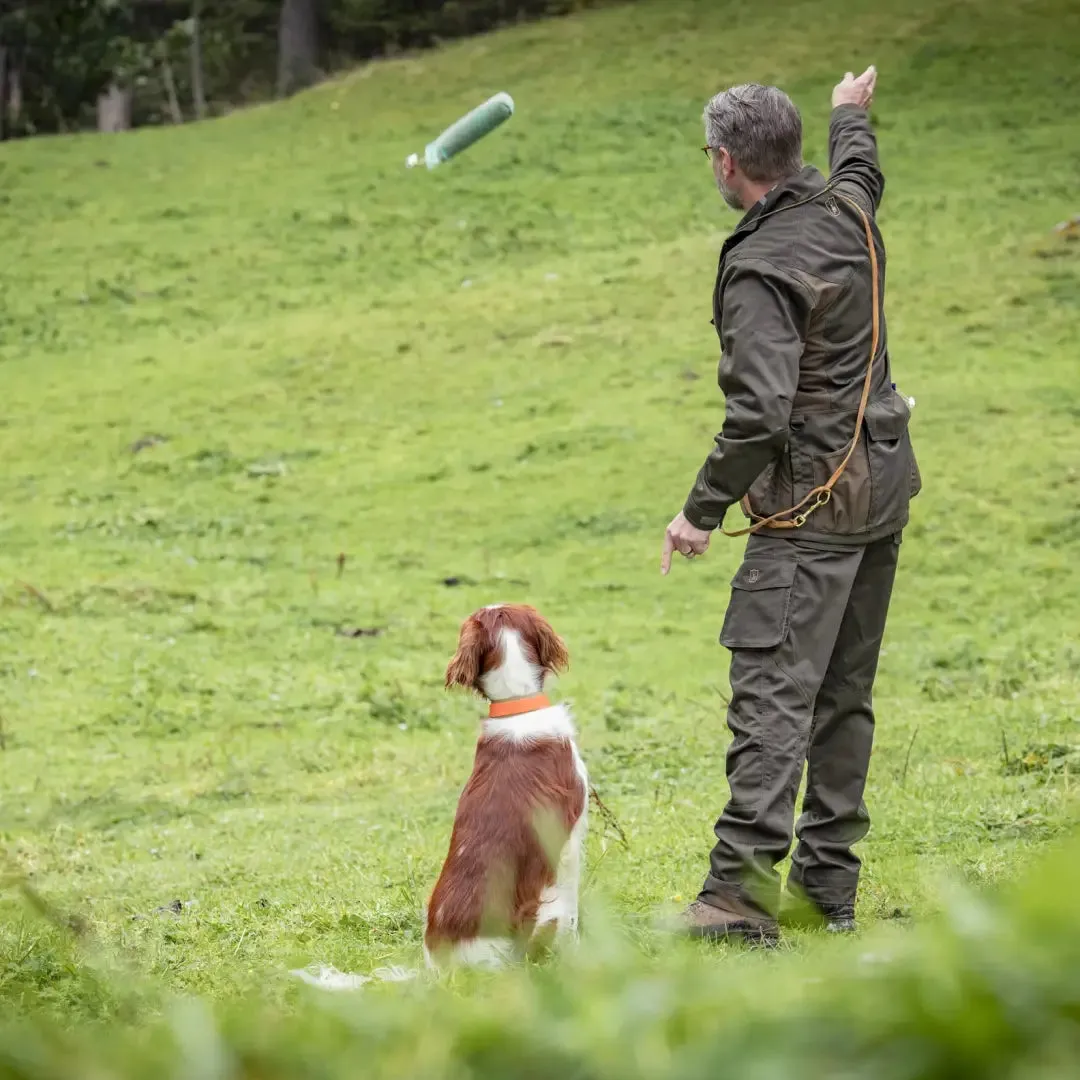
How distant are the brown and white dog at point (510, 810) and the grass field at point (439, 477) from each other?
30 cm

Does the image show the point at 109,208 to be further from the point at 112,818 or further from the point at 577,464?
the point at 112,818

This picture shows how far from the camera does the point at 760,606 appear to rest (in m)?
4.93

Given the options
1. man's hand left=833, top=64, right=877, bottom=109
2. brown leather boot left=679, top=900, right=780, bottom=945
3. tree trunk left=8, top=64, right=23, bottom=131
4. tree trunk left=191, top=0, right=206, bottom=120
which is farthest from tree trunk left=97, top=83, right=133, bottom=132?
brown leather boot left=679, top=900, right=780, bottom=945

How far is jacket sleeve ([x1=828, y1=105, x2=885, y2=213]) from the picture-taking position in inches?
208

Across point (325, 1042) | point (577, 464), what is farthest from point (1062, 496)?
point (325, 1042)

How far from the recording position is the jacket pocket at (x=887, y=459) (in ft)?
16.4

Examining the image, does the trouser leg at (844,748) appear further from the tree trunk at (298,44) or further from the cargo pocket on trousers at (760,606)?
the tree trunk at (298,44)

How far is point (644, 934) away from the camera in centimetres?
402

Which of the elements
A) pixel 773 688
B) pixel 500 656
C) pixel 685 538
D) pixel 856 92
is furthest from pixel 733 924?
pixel 856 92

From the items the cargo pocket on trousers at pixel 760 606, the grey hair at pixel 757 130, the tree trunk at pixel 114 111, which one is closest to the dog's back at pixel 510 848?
the cargo pocket on trousers at pixel 760 606

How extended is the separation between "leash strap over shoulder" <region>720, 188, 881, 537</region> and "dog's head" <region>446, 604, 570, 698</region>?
679 mm

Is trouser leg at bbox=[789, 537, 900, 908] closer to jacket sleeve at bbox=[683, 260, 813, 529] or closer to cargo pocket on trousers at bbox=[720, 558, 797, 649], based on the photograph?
cargo pocket on trousers at bbox=[720, 558, 797, 649]

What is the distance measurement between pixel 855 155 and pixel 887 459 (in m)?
1.07

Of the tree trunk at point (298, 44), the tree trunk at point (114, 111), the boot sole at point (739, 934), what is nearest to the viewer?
the boot sole at point (739, 934)
